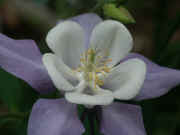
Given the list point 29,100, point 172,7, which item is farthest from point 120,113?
point 172,7

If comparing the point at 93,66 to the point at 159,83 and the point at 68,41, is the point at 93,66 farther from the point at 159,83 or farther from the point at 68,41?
the point at 159,83

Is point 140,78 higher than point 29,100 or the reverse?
higher

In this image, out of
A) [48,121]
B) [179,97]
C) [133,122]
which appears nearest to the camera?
[48,121]

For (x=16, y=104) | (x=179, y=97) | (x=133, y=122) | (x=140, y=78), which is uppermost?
(x=140, y=78)

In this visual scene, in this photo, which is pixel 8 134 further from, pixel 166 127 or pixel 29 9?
pixel 29 9

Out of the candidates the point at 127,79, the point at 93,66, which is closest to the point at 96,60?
the point at 93,66

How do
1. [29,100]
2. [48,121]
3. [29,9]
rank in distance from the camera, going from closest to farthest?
1. [48,121]
2. [29,100]
3. [29,9]

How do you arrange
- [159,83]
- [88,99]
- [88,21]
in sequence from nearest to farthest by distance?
[88,99], [159,83], [88,21]

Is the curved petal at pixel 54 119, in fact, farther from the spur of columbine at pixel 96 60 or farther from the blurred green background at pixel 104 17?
the blurred green background at pixel 104 17

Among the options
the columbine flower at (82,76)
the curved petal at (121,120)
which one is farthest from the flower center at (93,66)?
the curved petal at (121,120)
